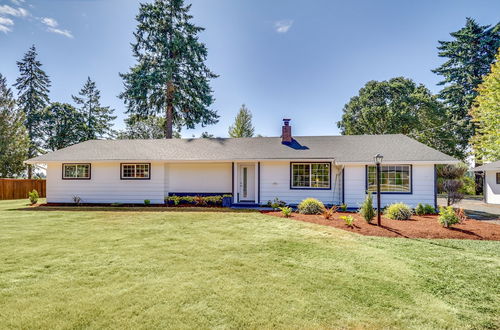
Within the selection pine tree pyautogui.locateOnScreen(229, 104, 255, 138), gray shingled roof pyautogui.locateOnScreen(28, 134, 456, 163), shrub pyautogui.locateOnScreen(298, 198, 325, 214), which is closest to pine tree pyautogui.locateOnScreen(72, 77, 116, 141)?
pine tree pyautogui.locateOnScreen(229, 104, 255, 138)

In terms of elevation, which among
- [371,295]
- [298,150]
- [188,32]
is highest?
[188,32]

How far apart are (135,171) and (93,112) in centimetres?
2581

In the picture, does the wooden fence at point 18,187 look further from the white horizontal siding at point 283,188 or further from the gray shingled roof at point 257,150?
the white horizontal siding at point 283,188

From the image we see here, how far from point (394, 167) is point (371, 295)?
10.6 metres

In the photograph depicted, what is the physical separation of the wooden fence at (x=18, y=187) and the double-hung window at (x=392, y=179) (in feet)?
88.1

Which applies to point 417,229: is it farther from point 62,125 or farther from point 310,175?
point 62,125

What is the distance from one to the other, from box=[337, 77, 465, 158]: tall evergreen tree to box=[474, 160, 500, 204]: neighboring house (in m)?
10.5

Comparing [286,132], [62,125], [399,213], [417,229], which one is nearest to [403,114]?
[286,132]

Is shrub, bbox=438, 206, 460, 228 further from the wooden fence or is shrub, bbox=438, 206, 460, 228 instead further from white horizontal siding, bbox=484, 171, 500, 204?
the wooden fence

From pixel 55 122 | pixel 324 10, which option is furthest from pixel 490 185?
pixel 55 122

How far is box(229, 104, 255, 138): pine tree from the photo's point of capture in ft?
107

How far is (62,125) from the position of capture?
107ft

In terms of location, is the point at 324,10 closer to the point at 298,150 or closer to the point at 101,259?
the point at 298,150

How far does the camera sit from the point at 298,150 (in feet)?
48.4
